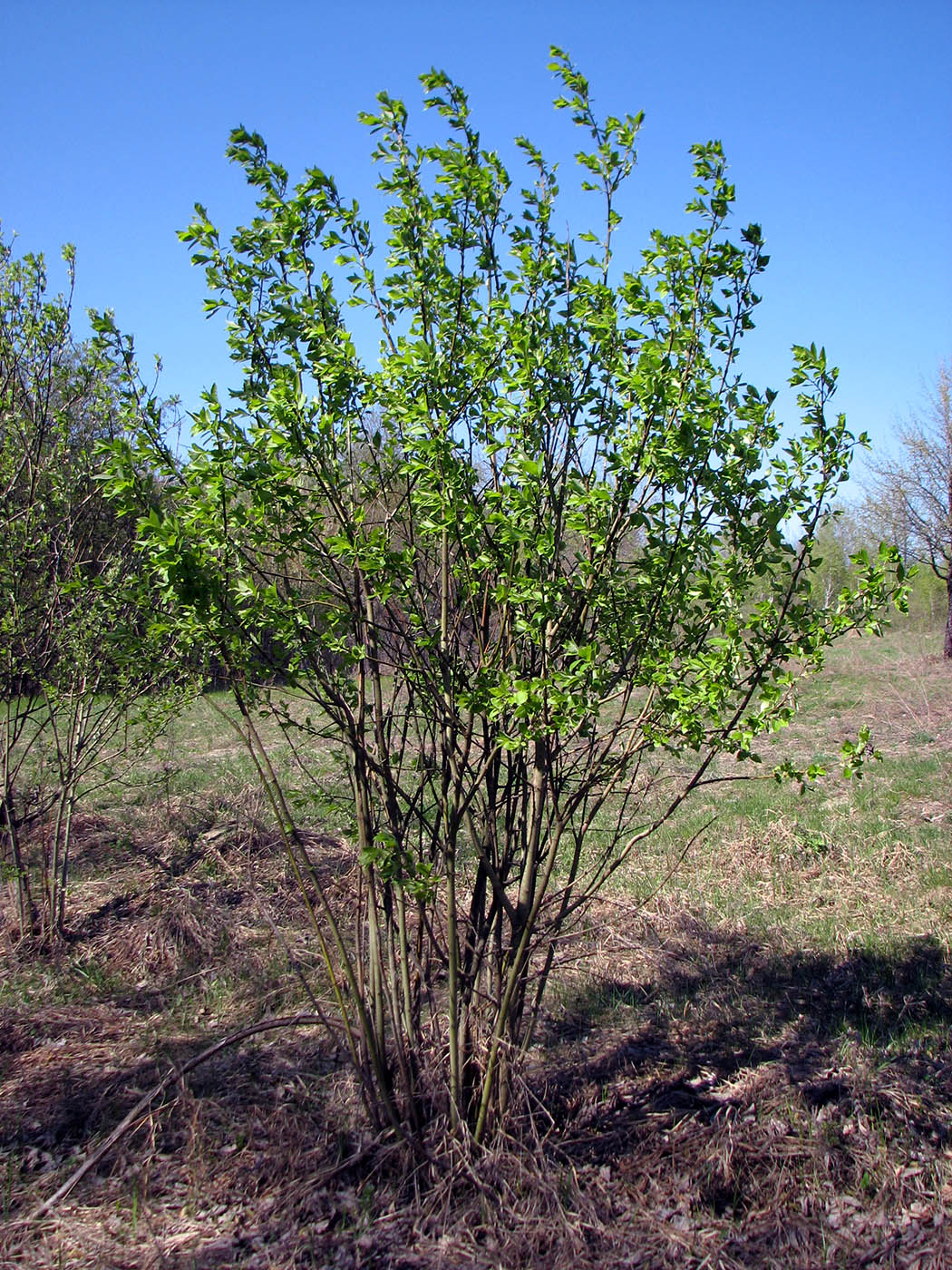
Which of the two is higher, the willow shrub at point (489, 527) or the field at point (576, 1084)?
the willow shrub at point (489, 527)

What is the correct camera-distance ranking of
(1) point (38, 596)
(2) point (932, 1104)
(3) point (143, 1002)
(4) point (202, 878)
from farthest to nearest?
(4) point (202, 878) → (1) point (38, 596) → (3) point (143, 1002) → (2) point (932, 1104)

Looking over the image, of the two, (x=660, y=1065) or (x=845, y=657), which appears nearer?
(x=660, y=1065)

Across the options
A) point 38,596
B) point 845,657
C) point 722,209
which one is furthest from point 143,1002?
point 845,657

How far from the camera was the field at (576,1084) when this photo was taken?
2867 millimetres

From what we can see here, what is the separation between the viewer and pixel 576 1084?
371 cm

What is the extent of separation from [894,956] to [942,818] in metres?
2.90

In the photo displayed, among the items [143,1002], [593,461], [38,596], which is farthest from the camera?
[38,596]

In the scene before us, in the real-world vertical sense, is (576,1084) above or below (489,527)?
below

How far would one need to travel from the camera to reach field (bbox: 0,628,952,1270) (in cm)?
287

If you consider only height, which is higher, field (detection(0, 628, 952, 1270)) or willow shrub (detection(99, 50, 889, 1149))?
willow shrub (detection(99, 50, 889, 1149))

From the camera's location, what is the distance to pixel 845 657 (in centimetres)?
2144

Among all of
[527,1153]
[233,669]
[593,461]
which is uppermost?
[593,461]

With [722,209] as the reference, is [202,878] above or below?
below

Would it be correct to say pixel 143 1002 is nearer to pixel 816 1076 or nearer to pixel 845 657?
pixel 816 1076
